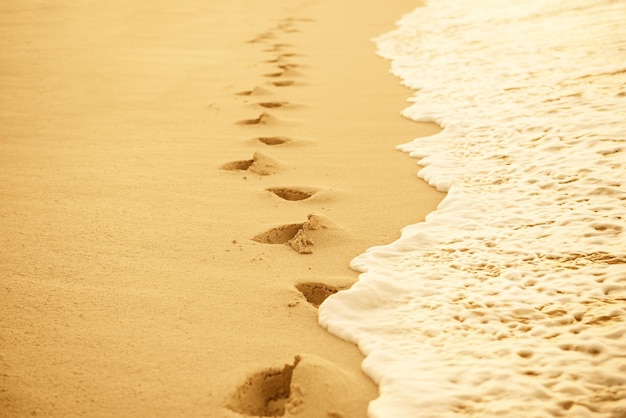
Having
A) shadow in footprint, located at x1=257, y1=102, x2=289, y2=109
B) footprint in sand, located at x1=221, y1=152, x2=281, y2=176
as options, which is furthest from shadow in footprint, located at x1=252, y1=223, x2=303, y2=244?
shadow in footprint, located at x1=257, y1=102, x2=289, y2=109

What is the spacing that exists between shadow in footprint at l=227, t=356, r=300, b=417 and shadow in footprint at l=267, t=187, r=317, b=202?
1306mm

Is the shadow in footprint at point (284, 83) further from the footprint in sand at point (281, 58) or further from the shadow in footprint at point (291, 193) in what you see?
the shadow in footprint at point (291, 193)

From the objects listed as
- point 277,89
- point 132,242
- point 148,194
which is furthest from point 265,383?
point 277,89

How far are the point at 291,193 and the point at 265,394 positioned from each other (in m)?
1.41

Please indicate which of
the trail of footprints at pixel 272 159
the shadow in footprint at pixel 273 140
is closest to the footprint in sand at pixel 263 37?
the trail of footprints at pixel 272 159

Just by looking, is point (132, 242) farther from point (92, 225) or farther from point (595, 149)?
point (595, 149)

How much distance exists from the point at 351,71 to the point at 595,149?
8.79ft

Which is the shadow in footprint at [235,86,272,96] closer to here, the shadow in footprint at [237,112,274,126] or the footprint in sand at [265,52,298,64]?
the shadow in footprint at [237,112,274,126]

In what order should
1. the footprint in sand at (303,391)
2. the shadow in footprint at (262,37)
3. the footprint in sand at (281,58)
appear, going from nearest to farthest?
the footprint in sand at (303,391), the footprint in sand at (281,58), the shadow in footprint at (262,37)

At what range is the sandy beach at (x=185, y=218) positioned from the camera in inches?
65.9

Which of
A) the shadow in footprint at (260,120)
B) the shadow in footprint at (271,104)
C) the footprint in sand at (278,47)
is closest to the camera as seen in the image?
the shadow in footprint at (260,120)

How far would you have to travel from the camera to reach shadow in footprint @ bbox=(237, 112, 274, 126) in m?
3.91

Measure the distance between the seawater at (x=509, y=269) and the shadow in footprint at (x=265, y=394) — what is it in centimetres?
26

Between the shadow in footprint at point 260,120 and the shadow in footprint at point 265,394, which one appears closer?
the shadow in footprint at point 265,394
